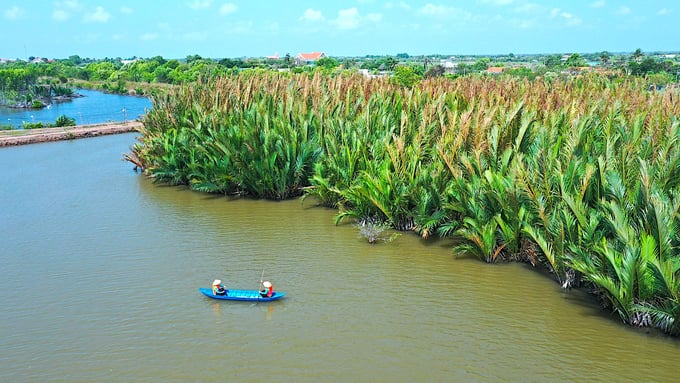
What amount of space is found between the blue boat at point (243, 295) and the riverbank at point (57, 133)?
2080 cm

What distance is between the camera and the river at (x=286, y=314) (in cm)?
803

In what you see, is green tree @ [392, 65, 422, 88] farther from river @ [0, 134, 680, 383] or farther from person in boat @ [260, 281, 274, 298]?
person in boat @ [260, 281, 274, 298]

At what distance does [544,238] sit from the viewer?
34.6 ft

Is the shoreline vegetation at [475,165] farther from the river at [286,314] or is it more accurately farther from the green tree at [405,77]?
the green tree at [405,77]

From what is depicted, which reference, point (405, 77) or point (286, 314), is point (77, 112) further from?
point (286, 314)

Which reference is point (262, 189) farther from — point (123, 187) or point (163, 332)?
point (163, 332)

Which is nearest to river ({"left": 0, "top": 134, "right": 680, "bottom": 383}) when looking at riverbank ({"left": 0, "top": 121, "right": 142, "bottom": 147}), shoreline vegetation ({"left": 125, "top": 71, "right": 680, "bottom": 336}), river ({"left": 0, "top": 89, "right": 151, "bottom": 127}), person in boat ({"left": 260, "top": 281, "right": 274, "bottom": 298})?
person in boat ({"left": 260, "top": 281, "right": 274, "bottom": 298})

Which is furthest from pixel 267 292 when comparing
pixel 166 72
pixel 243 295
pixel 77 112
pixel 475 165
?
pixel 166 72

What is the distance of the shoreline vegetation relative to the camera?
29.0 feet

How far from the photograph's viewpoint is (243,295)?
10047mm

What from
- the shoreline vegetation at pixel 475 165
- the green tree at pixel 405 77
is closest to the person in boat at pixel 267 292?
the shoreline vegetation at pixel 475 165

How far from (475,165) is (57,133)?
27529mm

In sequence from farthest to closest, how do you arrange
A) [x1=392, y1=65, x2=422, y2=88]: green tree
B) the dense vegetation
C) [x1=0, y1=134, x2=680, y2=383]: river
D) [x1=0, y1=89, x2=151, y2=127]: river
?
the dense vegetation
[x1=0, y1=89, x2=151, y2=127]: river
[x1=392, y1=65, x2=422, y2=88]: green tree
[x1=0, y1=134, x2=680, y2=383]: river

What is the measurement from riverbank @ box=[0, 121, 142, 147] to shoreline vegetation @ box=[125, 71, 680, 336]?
11691 mm
